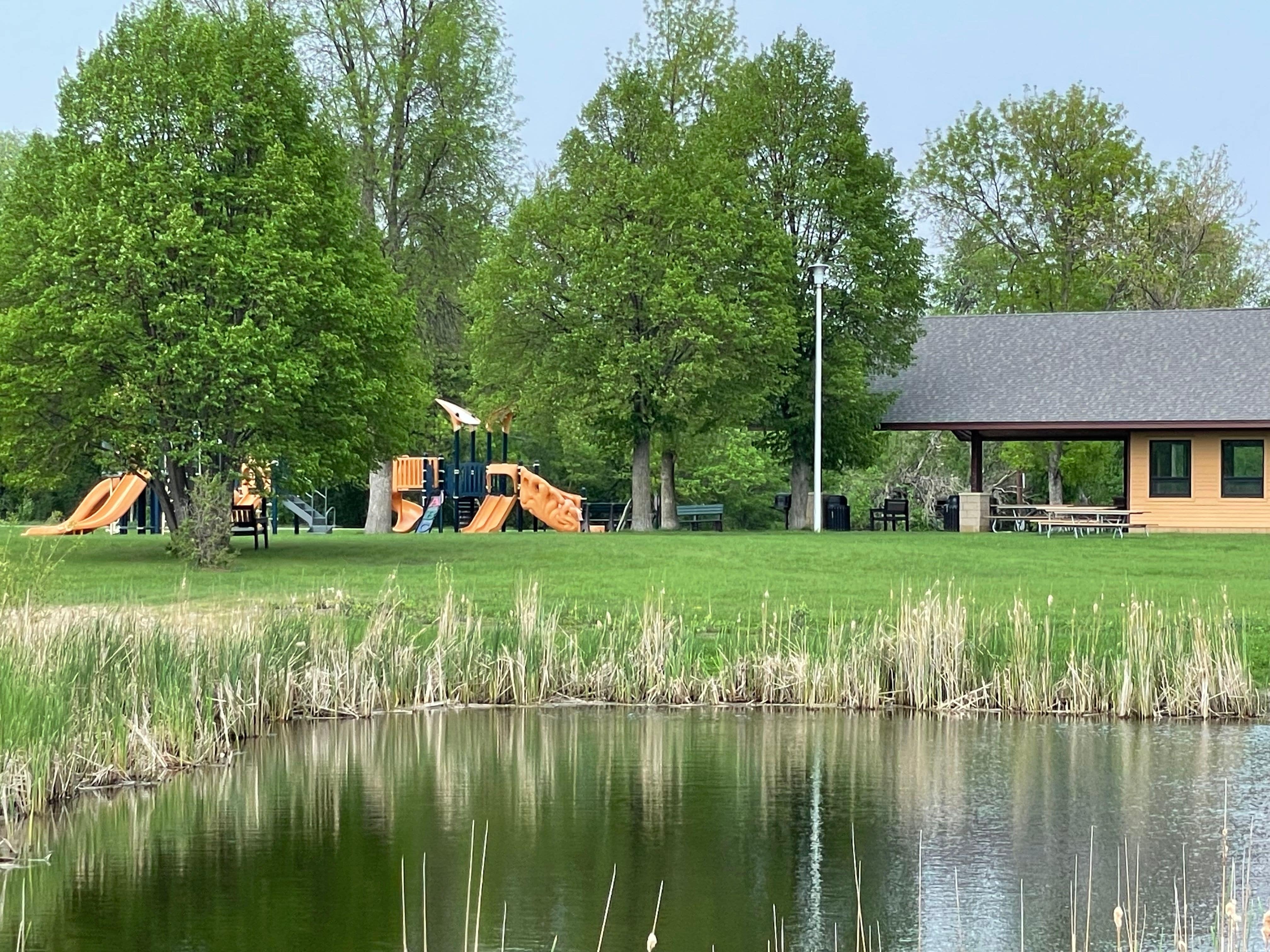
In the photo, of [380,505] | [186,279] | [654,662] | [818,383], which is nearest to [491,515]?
[380,505]

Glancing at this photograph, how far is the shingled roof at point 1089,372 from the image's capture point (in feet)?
126

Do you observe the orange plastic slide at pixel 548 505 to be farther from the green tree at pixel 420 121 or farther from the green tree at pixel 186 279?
the green tree at pixel 186 279

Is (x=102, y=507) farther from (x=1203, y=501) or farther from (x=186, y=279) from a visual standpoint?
(x=1203, y=501)

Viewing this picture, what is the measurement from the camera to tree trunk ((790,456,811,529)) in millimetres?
42125

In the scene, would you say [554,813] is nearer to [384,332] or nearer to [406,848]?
[406,848]

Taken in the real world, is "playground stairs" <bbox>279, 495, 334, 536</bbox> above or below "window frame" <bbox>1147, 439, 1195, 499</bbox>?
below

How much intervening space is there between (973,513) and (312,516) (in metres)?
15.4

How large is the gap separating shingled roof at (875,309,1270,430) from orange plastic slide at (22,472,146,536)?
1740cm

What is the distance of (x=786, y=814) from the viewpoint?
1155 centimetres

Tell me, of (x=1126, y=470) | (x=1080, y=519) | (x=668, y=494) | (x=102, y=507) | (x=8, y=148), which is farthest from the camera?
(x=8, y=148)

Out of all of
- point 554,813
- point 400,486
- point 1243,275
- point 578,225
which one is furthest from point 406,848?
point 1243,275

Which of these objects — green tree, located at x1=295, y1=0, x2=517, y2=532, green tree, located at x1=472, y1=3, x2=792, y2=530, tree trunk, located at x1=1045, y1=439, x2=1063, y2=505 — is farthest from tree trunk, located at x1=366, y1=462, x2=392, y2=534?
tree trunk, located at x1=1045, y1=439, x2=1063, y2=505

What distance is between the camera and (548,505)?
140 feet

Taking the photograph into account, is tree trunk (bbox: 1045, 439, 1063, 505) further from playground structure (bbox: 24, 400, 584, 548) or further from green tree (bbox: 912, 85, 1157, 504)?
playground structure (bbox: 24, 400, 584, 548)
